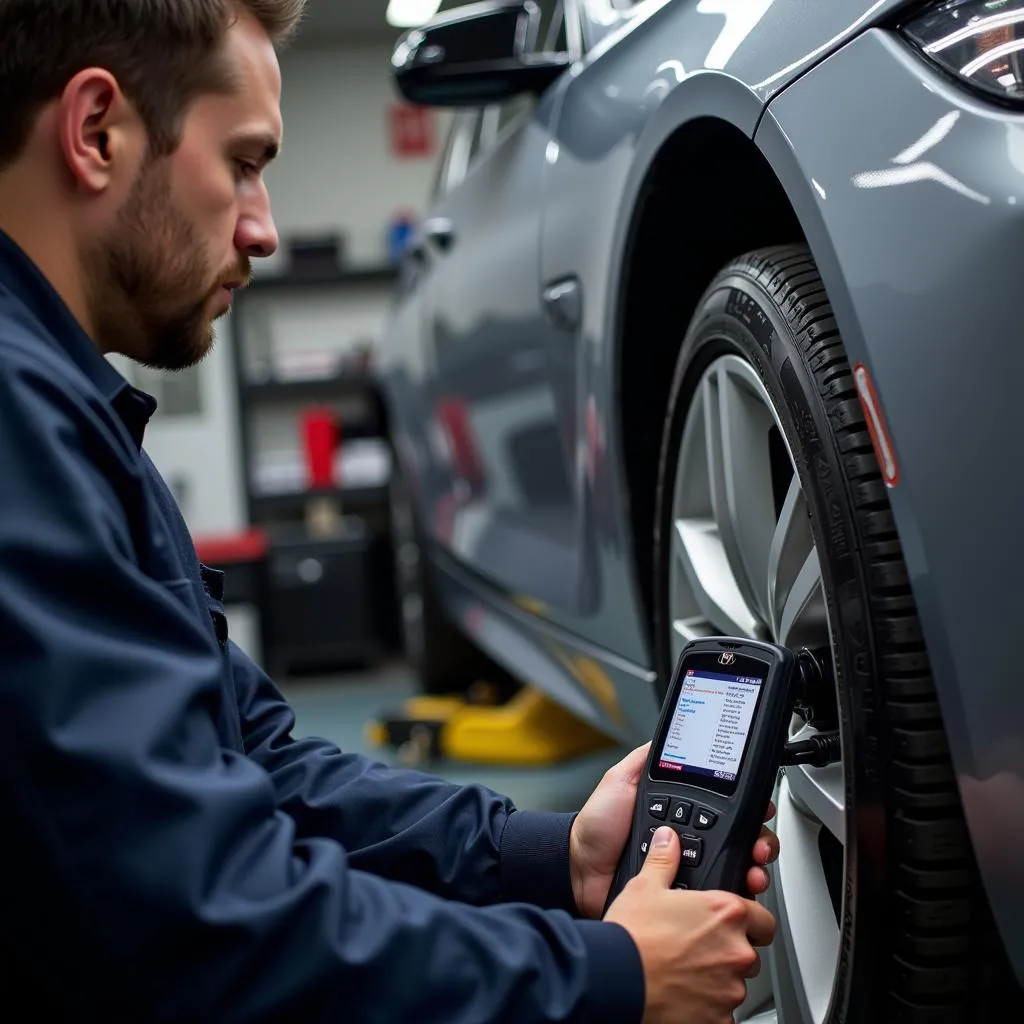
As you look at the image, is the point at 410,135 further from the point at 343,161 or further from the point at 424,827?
the point at 424,827

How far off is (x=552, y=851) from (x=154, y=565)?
42 centimetres

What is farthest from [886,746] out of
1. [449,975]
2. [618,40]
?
[618,40]

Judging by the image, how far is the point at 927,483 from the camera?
810 mm

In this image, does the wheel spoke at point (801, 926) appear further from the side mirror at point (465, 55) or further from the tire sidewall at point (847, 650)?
the side mirror at point (465, 55)

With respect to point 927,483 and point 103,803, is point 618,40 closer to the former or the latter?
point 927,483

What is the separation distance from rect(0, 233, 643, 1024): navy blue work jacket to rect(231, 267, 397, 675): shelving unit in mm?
4114

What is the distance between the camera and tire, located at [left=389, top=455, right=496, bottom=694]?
10.4 ft

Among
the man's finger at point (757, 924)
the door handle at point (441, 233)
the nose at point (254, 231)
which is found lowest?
the man's finger at point (757, 924)

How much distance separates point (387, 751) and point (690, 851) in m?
2.31

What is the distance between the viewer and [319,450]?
5516 millimetres

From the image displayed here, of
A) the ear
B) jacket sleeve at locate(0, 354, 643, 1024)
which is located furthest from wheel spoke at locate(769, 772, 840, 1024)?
the ear

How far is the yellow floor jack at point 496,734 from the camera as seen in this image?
2.73 m

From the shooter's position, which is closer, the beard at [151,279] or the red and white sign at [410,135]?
the beard at [151,279]

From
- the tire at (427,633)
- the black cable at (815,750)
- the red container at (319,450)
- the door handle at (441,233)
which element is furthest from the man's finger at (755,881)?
the red container at (319,450)
